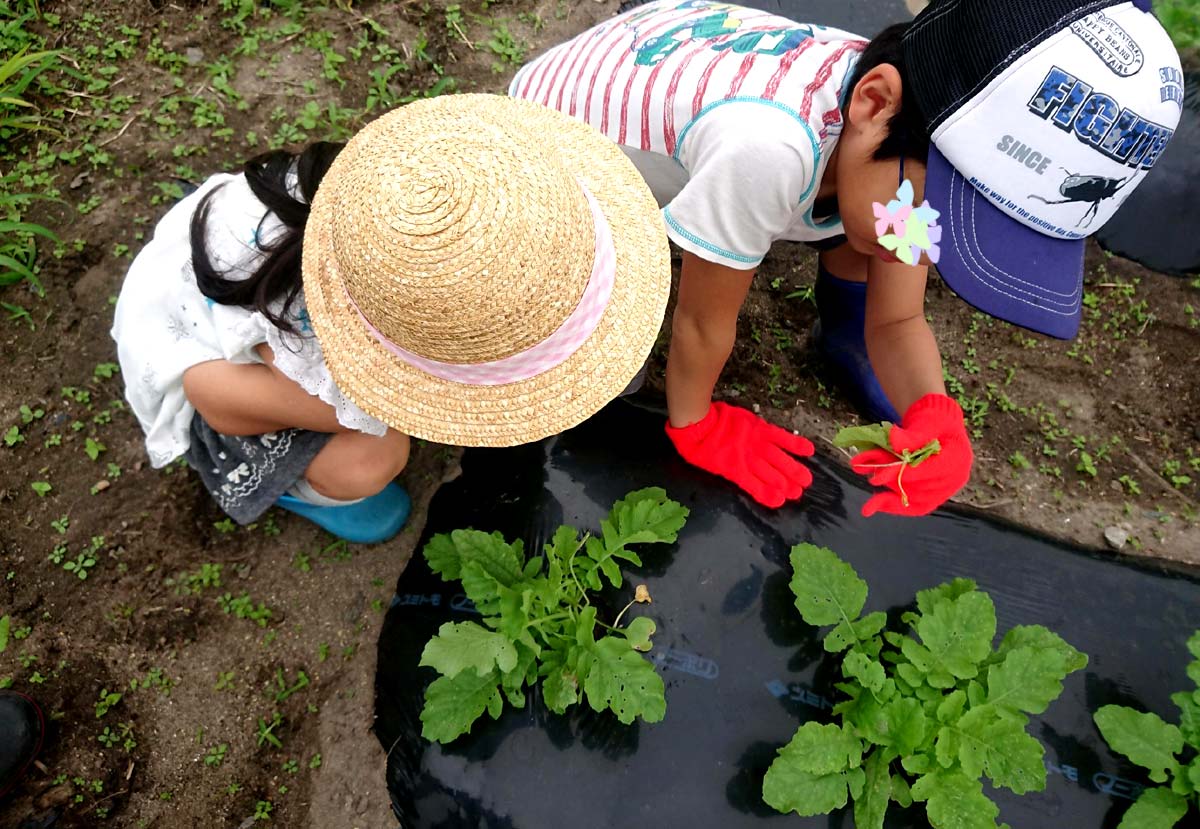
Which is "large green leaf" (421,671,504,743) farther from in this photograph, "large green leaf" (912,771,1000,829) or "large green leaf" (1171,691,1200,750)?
"large green leaf" (1171,691,1200,750)

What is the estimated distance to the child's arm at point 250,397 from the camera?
1418mm

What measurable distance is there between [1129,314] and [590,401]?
2189 mm

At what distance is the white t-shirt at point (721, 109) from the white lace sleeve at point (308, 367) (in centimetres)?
72

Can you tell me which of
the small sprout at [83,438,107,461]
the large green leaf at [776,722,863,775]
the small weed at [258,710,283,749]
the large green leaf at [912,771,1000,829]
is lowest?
the small weed at [258,710,283,749]

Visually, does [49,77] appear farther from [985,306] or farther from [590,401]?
[985,306]

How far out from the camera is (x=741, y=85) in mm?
1373

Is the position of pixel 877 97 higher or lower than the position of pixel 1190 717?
higher

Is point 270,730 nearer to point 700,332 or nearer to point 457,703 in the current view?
point 457,703

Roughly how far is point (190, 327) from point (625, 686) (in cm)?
109

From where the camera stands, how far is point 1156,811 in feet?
4.09

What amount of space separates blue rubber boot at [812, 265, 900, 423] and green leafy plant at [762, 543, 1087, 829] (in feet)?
3.02

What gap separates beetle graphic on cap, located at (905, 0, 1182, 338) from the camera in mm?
1007

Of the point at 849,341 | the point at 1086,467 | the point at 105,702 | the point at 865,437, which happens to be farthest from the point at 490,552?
the point at 1086,467

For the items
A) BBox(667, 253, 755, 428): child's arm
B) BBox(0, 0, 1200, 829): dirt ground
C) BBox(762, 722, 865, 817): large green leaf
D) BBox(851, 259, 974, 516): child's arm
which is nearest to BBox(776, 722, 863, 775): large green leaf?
BBox(762, 722, 865, 817): large green leaf
